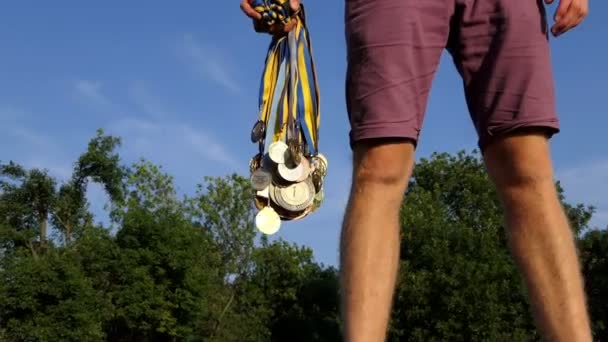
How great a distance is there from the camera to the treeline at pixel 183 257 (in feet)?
153

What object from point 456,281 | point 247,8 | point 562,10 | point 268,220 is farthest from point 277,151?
point 456,281

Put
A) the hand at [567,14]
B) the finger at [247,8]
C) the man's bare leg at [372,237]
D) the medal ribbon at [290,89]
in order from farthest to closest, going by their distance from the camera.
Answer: the medal ribbon at [290,89] < the finger at [247,8] < the hand at [567,14] < the man's bare leg at [372,237]

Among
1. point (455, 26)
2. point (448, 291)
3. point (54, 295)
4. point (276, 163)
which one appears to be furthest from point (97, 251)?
point (455, 26)

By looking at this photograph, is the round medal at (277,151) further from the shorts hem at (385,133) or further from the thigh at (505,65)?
the shorts hem at (385,133)

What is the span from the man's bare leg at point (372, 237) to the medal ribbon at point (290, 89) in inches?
192

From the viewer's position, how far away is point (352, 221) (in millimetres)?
2312

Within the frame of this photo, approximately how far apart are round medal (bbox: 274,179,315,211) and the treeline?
3609cm

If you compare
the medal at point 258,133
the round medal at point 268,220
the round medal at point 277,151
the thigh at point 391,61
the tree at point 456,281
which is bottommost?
the thigh at point 391,61

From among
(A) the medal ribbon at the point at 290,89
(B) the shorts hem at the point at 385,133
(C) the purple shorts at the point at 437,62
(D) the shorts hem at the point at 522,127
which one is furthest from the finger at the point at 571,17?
(A) the medal ribbon at the point at 290,89

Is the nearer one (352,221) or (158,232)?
(352,221)

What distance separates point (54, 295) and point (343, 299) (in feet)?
159

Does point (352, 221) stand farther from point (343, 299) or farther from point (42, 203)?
point (42, 203)

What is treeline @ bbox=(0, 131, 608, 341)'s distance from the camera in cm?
4653

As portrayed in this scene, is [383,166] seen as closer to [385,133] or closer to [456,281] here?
[385,133]
